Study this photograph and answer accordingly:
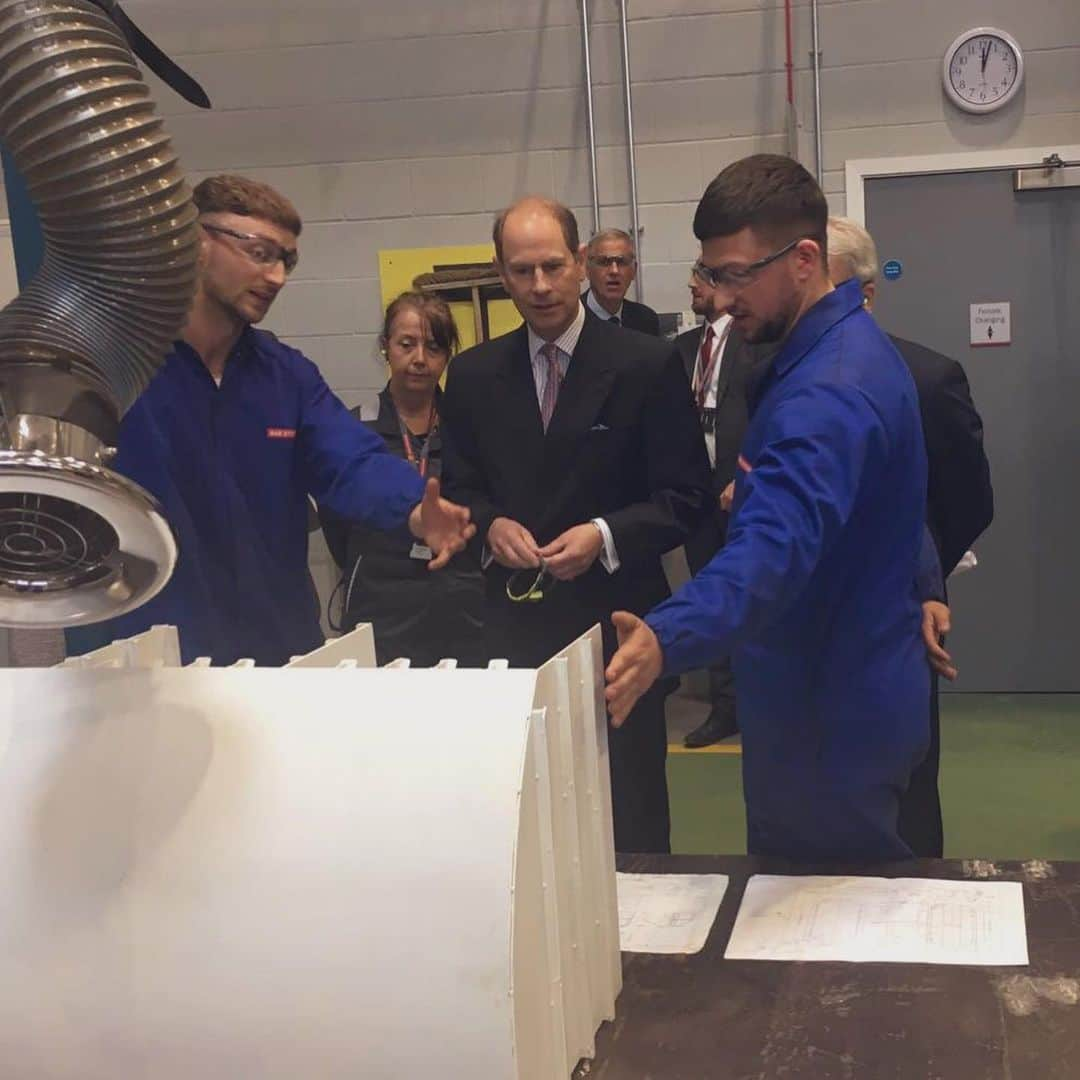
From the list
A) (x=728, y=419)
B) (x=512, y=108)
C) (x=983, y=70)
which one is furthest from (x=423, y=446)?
(x=983, y=70)

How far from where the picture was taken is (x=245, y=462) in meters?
1.95

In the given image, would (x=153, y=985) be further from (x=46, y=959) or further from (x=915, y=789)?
(x=915, y=789)

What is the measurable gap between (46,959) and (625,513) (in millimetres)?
1278

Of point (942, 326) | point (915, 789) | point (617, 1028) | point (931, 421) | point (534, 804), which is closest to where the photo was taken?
point (534, 804)

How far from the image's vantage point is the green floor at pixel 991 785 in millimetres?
3230

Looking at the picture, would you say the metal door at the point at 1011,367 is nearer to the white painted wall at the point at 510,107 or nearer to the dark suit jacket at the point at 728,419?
the white painted wall at the point at 510,107

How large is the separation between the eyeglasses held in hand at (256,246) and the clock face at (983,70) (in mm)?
2992

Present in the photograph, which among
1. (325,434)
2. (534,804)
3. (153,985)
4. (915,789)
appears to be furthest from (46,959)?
(915,789)

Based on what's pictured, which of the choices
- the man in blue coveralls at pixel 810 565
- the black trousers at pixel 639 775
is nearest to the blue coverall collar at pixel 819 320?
the man in blue coveralls at pixel 810 565

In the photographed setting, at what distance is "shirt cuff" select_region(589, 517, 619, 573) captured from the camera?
211cm

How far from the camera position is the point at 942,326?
4336 mm

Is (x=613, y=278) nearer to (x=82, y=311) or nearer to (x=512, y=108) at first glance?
(x=512, y=108)

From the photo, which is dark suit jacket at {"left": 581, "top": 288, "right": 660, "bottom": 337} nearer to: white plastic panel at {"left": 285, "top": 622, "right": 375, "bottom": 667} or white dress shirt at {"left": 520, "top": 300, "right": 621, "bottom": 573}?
white dress shirt at {"left": 520, "top": 300, "right": 621, "bottom": 573}

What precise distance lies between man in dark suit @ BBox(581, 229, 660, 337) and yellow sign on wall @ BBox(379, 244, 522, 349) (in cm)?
59
